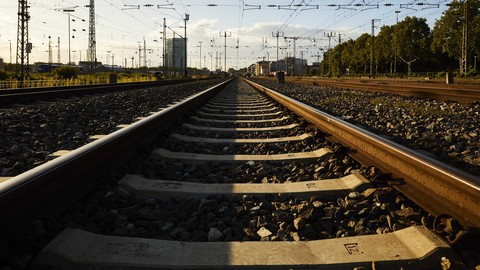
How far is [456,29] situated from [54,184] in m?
74.1

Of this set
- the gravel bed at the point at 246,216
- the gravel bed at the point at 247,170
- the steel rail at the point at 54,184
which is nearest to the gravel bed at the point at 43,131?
the steel rail at the point at 54,184

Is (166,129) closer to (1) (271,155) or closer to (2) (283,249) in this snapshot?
(1) (271,155)

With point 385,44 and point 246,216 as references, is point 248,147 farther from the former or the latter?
point 385,44

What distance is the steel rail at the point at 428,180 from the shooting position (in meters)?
2.23

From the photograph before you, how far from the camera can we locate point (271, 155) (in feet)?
15.3

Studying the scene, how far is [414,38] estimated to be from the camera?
3120 inches

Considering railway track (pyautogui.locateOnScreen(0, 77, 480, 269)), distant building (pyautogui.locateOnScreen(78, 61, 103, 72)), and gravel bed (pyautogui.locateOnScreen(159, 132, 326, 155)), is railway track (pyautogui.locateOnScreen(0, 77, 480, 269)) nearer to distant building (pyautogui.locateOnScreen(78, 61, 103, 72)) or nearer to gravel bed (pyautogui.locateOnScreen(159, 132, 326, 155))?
gravel bed (pyautogui.locateOnScreen(159, 132, 326, 155))

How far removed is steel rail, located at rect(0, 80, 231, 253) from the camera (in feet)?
6.83

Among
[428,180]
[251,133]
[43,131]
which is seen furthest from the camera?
[251,133]

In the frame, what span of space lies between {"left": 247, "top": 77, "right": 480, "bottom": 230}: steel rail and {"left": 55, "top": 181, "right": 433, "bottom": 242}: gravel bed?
0.11 m

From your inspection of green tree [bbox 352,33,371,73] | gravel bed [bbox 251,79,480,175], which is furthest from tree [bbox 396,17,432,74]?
gravel bed [bbox 251,79,480,175]

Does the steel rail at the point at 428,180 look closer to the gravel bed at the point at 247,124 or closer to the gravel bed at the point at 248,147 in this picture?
the gravel bed at the point at 248,147

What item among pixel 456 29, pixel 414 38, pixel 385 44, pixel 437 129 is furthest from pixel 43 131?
pixel 385 44

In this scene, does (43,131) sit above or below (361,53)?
below
